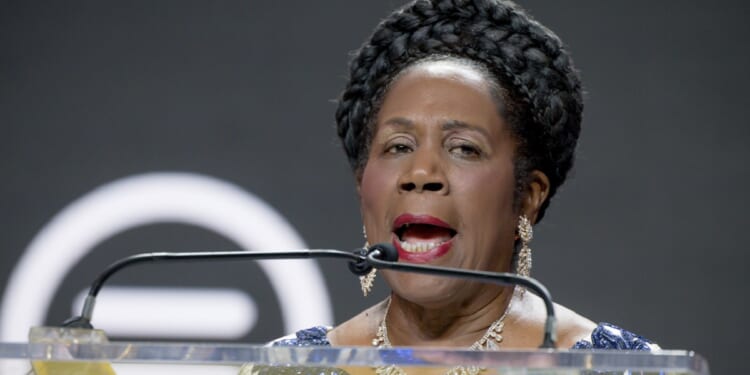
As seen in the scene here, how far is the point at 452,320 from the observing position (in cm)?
186

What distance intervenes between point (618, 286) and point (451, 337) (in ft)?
3.13

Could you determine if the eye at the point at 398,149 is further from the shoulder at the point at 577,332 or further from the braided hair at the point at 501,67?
the shoulder at the point at 577,332

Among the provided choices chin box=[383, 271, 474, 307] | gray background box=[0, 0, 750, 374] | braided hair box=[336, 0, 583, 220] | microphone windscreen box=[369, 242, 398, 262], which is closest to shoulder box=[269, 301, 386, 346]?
chin box=[383, 271, 474, 307]

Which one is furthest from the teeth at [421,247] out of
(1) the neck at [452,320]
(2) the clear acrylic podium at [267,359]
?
(2) the clear acrylic podium at [267,359]

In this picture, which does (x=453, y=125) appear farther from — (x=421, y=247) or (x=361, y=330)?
(x=361, y=330)

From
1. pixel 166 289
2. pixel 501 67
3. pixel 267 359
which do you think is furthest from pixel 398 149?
pixel 166 289

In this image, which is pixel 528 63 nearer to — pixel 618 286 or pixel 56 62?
pixel 618 286

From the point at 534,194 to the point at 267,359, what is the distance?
36.2 inches

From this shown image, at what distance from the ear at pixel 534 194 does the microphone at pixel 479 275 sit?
2.05ft

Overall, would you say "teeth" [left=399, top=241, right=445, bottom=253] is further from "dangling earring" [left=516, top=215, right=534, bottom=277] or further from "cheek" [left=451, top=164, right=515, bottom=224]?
"dangling earring" [left=516, top=215, right=534, bottom=277]

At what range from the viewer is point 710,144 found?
269 cm

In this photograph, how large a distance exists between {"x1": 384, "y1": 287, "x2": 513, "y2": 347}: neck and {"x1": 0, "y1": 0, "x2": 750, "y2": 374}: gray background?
2.84 ft

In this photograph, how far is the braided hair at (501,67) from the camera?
1877 mm

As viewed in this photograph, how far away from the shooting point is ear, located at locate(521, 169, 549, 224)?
1895 mm
